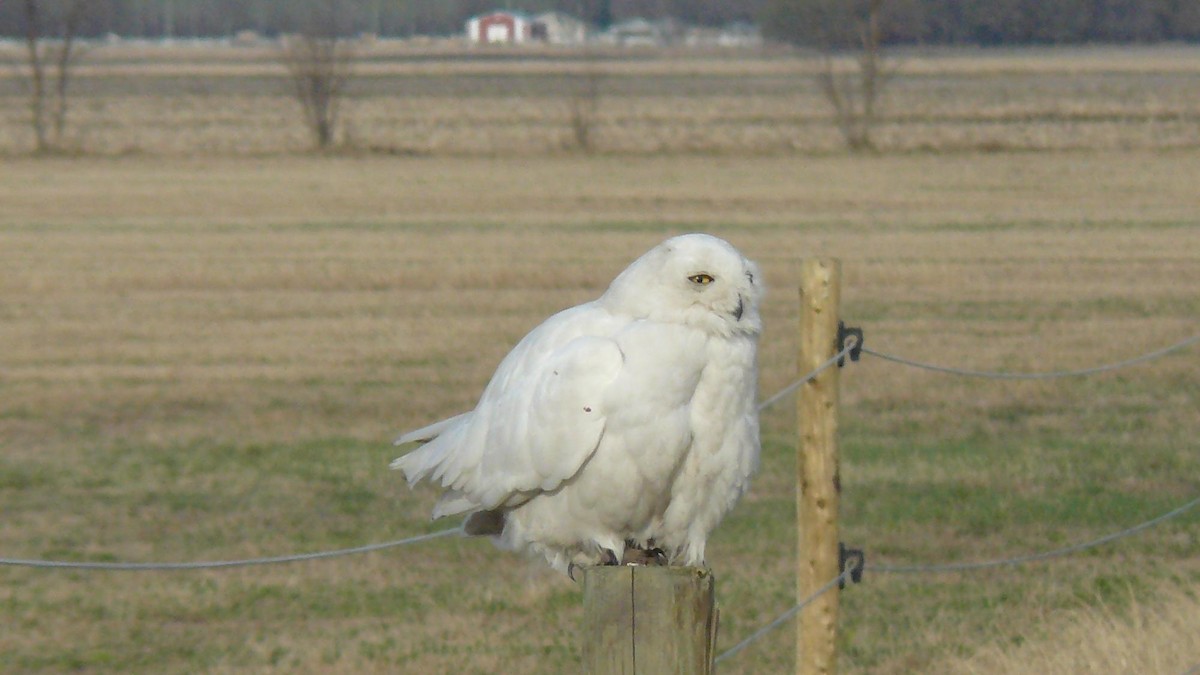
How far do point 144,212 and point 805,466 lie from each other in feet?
61.4

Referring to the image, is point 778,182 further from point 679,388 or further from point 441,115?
point 679,388

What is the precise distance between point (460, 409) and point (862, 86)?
26.9 m

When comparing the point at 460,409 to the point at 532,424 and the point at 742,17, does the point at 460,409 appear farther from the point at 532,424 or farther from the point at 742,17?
the point at 742,17

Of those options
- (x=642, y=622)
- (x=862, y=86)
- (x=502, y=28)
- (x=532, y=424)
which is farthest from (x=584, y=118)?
(x=502, y=28)

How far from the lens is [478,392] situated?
10305 mm

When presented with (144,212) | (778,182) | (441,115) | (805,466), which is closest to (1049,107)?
(441,115)

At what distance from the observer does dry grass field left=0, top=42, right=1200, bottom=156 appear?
3341 cm

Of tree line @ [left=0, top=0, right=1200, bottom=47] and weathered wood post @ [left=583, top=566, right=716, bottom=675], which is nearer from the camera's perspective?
weathered wood post @ [left=583, top=566, right=716, bottom=675]

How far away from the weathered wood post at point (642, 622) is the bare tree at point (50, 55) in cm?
3143

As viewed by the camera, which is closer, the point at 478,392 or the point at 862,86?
the point at 478,392

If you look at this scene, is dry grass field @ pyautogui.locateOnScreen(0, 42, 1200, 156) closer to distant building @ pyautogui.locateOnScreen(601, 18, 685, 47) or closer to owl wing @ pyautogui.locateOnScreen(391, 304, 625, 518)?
owl wing @ pyautogui.locateOnScreen(391, 304, 625, 518)

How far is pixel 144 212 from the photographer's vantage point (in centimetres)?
2161

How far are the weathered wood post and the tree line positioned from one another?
35.3m

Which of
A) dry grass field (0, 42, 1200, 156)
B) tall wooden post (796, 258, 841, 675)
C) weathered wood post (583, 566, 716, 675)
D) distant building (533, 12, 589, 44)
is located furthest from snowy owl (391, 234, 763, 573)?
distant building (533, 12, 589, 44)
